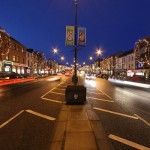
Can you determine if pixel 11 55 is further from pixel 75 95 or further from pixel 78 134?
pixel 78 134

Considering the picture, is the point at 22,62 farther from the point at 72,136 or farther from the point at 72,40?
the point at 72,136

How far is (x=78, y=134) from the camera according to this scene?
7.67m

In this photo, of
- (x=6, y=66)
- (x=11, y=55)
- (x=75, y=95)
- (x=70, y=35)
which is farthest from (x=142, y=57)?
(x=75, y=95)

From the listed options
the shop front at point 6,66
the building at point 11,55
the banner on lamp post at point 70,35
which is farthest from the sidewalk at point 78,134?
the shop front at point 6,66

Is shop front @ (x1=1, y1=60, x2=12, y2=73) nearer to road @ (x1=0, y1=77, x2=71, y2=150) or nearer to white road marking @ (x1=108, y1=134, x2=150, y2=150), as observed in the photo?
road @ (x1=0, y1=77, x2=71, y2=150)

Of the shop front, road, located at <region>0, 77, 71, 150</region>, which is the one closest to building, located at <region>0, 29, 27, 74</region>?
the shop front

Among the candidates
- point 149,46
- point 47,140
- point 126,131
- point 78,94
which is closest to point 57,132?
point 47,140

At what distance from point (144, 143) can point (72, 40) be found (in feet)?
33.2

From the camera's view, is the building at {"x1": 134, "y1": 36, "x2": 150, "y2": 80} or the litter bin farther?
the building at {"x1": 134, "y1": 36, "x2": 150, "y2": 80}

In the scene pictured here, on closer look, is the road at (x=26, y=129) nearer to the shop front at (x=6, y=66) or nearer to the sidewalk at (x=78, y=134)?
the sidewalk at (x=78, y=134)

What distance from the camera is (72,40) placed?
1591cm

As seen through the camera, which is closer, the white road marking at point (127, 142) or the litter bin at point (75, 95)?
the white road marking at point (127, 142)

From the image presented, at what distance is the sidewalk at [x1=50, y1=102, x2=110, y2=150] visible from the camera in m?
6.55

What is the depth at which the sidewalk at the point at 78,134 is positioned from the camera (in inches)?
258
